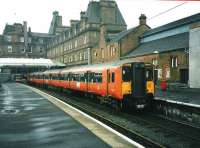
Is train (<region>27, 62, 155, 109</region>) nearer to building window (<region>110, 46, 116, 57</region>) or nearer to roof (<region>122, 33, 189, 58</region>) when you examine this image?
roof (<region>122, 33, 189, 58</region>)

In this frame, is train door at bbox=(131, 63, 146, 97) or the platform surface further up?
train door at bbox=(131, 63, 146, 97)

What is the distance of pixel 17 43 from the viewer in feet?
342

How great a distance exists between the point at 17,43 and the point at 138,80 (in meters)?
89.4

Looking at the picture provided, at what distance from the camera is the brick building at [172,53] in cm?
3556

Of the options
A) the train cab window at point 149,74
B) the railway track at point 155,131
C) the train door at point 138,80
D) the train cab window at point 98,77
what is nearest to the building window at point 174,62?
the train cab window at point 98,77

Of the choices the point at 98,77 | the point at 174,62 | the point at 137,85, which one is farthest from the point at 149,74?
the point at 174,62

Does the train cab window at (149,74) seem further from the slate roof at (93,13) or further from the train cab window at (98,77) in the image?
the slate roof at (93,13)

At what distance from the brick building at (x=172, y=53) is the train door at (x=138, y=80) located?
14.1 metres

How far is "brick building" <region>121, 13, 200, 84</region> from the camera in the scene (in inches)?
1400

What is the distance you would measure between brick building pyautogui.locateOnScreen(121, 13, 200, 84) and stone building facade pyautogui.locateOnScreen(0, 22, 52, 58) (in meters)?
65.7

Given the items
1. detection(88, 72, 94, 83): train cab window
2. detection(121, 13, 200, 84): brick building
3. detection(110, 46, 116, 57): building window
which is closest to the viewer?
detection(88, 72, 94, 83): train cab window

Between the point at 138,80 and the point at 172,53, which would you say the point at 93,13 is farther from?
the point at 138,80

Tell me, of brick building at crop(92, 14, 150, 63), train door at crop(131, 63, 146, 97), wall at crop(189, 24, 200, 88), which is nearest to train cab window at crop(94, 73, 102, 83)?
train door at crop(131, 63, 146, 97)

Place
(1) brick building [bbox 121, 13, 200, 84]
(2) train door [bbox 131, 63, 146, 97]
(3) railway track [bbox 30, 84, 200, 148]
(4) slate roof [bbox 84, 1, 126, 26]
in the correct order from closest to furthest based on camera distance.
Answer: (3) railway track [bbox 30, 84, 200, 148]
(2) train door [bbox 131, 63, 146, 97]
(1) brick building [bbox 121, 13, 200, 84]
(4) slate roof [bbox 84, 1, 126, 26]
